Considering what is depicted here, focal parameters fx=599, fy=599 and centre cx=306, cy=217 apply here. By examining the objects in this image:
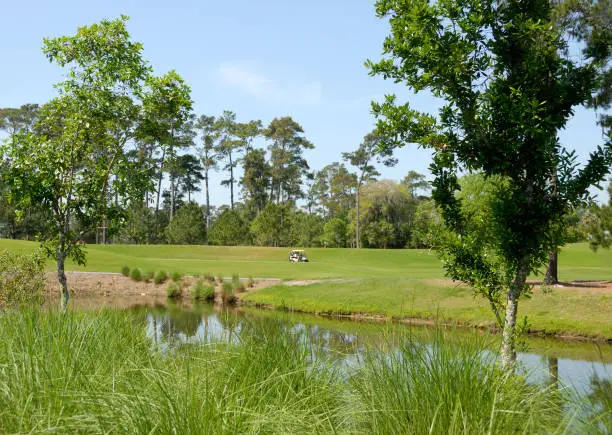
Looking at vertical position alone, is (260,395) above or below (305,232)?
below

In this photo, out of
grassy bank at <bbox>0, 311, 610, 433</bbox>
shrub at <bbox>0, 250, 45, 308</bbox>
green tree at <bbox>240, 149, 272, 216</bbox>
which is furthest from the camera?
green tree at <bbox>240, 149, 272, 216</bbox>

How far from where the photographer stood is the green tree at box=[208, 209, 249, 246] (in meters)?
63.3

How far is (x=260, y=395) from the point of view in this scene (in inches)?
193

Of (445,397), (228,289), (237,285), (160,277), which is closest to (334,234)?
(160,277)

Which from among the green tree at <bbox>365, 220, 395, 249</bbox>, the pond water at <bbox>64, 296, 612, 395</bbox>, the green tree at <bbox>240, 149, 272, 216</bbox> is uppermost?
the green tree at <bbox>240, 149, 272, 216</bbox>

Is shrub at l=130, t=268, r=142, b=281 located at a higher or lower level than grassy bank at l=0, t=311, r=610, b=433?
lower

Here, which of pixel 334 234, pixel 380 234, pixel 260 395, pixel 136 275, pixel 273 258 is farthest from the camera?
pixel 334 234

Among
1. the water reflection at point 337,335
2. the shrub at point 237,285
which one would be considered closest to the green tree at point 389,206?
the shrub at point 237,285

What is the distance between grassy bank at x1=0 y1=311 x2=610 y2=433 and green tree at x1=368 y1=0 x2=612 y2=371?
2387 mm

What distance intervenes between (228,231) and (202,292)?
110 ft

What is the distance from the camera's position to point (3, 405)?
455 cm

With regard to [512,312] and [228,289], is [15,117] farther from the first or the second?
[512,312]

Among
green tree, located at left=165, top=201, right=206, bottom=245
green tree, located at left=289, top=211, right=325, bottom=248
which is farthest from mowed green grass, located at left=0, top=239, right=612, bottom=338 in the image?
green tree, located at left=289, top=211, right=325, bottom=248

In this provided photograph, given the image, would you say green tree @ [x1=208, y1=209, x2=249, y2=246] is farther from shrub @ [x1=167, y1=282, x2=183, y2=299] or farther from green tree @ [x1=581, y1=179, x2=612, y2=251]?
green tree @ [x1=581, y1=179, x2=612, y2=251]
